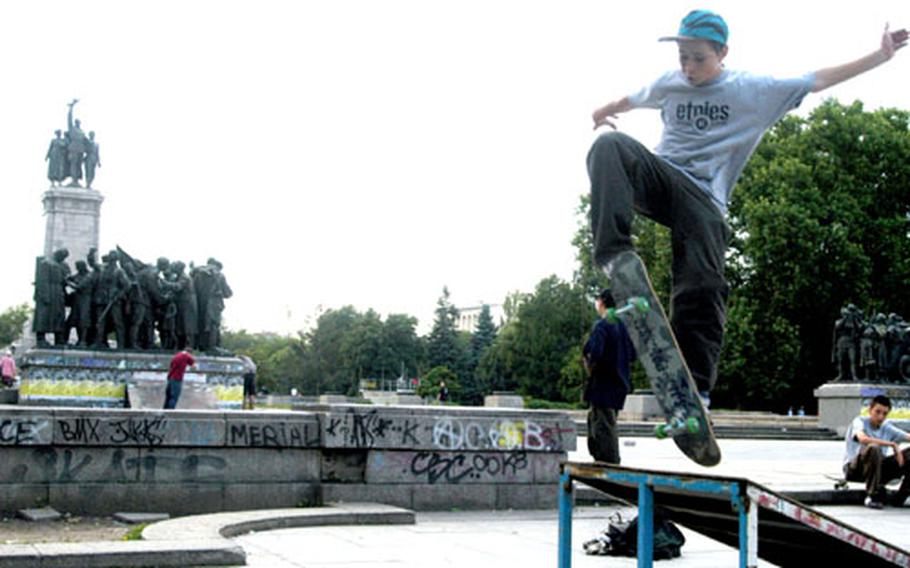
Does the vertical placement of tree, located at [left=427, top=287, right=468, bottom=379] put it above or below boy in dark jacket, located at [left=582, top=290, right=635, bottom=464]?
above

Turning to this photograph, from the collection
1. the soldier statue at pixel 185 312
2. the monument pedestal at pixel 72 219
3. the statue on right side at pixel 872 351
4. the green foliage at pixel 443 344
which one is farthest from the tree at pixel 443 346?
the soldier statue at pixel 185 312

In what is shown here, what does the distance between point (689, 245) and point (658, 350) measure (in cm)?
61

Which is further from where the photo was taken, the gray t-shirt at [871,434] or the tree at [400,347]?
the tree at [400,347]

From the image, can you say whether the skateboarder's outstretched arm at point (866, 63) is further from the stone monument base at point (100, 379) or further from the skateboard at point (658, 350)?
the stone monument base at point (100, 379)

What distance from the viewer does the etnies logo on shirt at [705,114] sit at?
4.51 metres

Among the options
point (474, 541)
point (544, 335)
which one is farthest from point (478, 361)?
point (474, 541)

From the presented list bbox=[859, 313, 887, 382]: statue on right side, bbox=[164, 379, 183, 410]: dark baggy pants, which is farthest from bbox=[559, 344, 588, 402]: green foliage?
bbox=[164, 379, 183, 410]: dark baggy pants

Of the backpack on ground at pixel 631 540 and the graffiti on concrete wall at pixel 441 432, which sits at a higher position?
the graffiti on concrete wall at pixel 441 432

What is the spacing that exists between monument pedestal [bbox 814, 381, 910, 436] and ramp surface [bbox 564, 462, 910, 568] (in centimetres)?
3248

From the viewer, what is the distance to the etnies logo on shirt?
451cm

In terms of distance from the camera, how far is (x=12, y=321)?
11331 centimetres

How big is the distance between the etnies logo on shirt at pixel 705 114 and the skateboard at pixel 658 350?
0.80 m

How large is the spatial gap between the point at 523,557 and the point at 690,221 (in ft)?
14.4

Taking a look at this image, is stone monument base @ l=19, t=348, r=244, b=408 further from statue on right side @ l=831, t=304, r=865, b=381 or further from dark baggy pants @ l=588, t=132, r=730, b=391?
dark baggy pants @ l=588, t=132, r=730, b=391
